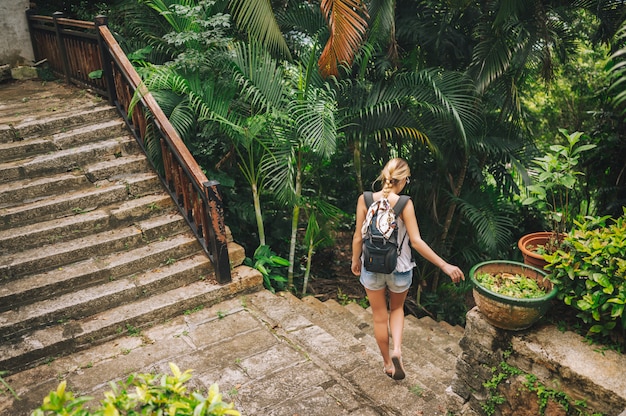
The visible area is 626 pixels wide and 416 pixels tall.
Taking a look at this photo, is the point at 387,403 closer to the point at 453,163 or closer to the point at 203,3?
the point at 453,163

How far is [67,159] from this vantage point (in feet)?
17.8

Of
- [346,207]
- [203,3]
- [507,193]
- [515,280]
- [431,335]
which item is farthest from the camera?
[346,207]

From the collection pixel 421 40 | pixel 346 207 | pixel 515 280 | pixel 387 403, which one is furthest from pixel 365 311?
pixel 421 40

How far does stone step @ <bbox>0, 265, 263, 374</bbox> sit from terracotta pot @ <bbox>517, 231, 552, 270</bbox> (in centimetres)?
245

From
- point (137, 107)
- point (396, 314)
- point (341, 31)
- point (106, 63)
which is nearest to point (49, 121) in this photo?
point (106, 63)

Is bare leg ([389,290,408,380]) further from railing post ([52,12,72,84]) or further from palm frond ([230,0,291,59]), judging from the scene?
railing post ([52,12,72,84])

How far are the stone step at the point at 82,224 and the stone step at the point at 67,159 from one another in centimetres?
65

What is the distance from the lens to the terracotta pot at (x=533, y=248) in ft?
11.7

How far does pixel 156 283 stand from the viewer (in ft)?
15.5

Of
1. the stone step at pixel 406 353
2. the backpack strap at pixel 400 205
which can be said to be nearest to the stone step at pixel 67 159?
the stone step at pixel 406 353

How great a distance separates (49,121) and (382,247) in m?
4.19

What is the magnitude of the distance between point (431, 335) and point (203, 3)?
4.32 m

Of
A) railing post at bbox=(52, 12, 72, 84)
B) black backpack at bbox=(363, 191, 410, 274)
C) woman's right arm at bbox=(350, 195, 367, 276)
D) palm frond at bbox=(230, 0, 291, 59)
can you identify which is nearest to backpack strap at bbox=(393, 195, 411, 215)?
black backpack at bbox=(363, 191, 410, 274)

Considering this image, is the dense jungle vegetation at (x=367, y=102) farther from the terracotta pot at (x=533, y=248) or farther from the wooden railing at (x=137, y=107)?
the terracotta pot at (x=533, y=248)
